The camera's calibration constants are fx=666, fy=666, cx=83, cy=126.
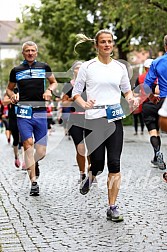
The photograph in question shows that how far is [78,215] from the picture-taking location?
7.13 m

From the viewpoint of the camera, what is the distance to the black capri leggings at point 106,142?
694cm

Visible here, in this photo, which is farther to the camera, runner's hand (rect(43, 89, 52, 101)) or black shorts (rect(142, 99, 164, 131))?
black shorts (rect(142, 99, 164, 131))

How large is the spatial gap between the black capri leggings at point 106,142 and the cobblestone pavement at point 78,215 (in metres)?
0.57

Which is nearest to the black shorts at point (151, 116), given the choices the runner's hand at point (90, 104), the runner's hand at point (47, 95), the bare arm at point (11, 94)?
the runner's hand at point (47, 95)

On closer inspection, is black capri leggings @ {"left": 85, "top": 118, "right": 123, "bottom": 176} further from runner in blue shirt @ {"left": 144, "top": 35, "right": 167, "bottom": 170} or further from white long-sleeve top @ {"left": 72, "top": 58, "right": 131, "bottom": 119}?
runner in blue shirt @ {"left": 144, "top": 35, "right": 167, "bottom": 170}

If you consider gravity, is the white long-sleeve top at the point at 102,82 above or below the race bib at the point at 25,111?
above

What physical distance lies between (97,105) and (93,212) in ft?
4.00

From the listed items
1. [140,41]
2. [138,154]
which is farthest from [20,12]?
[138,154]

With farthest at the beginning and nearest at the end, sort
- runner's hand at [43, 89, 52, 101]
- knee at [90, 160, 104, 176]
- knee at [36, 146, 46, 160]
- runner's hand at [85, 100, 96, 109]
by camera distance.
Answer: knee at [36, 146, 46, 160]
runner's hand at [43, 89, 52, 101]
knee at [90, 160, 104, 176]
runner's hand at [85, 100, 96, 109]

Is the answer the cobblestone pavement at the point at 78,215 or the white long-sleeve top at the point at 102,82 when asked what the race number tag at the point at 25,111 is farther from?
the white long-sleeve top at the point at 102,82

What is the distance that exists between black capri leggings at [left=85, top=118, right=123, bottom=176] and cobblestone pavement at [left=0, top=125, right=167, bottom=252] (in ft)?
1.86

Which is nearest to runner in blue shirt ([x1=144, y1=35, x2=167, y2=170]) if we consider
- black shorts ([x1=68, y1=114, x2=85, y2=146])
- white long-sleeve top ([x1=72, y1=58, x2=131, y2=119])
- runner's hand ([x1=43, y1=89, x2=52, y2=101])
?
black shorts ([x1=68, y1=114, x2=85, y2=146])

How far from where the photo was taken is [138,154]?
15016 millimetres

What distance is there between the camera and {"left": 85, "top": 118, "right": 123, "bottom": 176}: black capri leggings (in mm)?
6938
